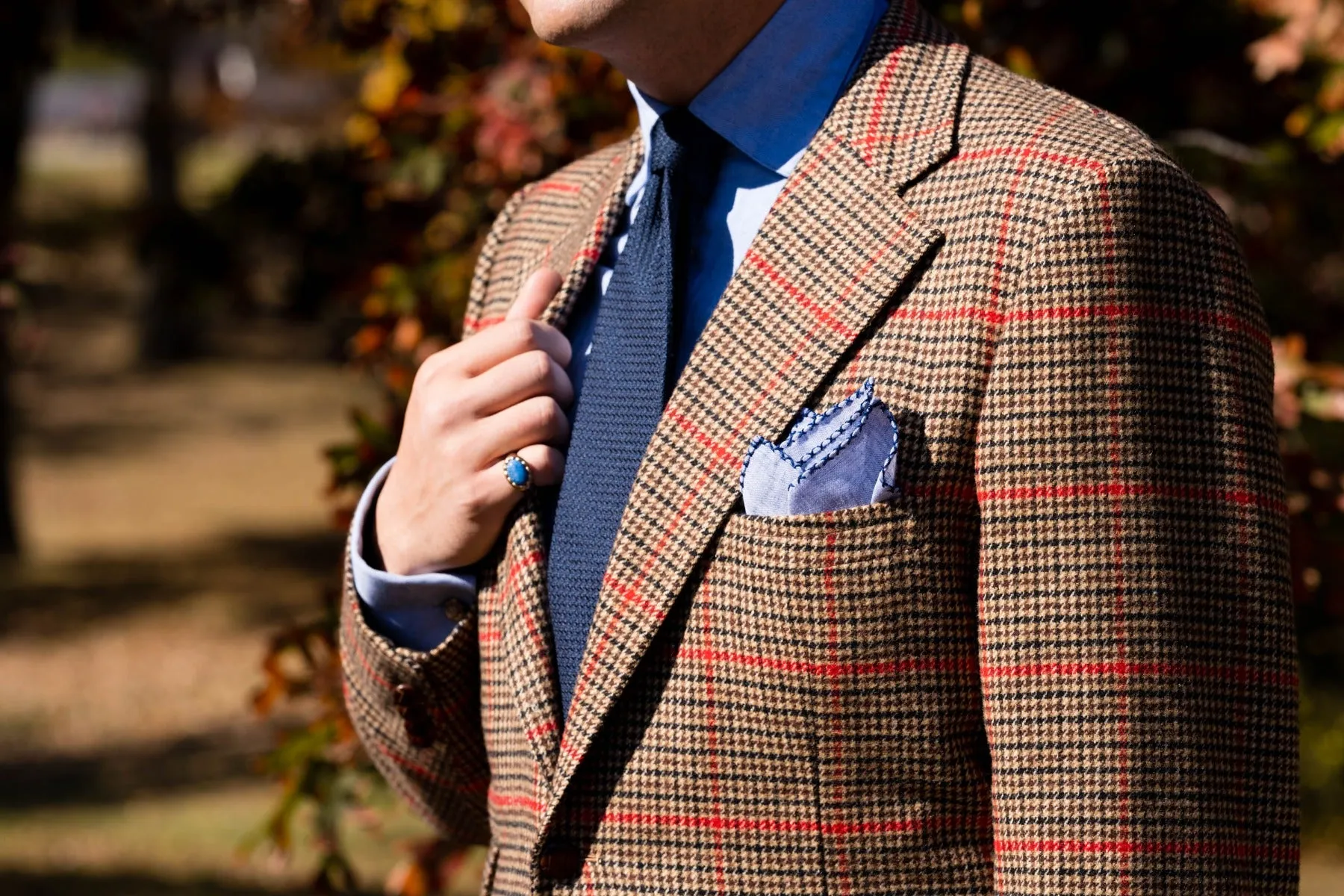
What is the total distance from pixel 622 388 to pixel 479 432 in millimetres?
167

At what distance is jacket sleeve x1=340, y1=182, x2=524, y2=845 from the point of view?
1.80 m

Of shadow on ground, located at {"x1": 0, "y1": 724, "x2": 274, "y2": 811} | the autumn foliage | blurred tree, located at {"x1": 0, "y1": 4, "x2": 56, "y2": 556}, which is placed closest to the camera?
the autumn foliage

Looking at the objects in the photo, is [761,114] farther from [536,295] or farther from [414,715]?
[414,715]

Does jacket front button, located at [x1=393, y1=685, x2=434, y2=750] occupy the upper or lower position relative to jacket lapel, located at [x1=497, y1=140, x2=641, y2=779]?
lower

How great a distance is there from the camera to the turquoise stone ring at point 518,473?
1.66 metres

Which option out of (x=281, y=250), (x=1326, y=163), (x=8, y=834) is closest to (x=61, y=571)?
(x=8, y=834)

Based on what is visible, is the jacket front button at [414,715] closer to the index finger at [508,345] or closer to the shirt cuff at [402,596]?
the shirt cuff at [402,596]

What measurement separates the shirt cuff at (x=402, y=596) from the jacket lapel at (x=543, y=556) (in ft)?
0.30

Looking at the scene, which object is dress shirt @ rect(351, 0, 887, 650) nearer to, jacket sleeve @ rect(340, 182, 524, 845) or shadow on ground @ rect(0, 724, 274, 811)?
jacket sleeve @ rect(340, 182, 524, 845)

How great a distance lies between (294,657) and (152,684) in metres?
0.84

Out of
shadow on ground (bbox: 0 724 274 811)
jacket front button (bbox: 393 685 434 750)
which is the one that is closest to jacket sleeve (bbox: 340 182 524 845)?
jacket front button (bbox: 393 685 434 750)

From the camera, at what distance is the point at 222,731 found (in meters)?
7.68

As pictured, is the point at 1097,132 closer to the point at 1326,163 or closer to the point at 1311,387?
the point at 1311,387

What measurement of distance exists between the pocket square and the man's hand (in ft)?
0.96
